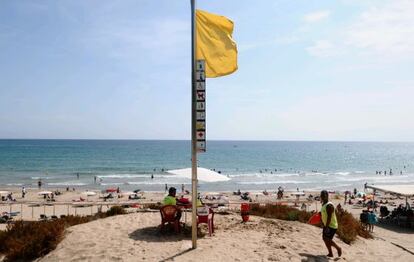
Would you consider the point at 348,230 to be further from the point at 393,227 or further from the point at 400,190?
the point at 400,190

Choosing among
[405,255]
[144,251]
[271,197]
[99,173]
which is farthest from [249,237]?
[99,173]

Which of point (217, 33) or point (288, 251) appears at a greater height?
point (217, 33)

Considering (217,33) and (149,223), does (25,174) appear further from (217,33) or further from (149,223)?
(217,33)

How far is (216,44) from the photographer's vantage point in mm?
8781

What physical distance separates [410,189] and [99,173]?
5351cm

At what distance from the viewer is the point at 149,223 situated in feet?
37.7

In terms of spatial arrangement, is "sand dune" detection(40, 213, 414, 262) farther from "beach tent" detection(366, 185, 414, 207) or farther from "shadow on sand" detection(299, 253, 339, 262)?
"beach tent" detection(366, 185, 414, 207)

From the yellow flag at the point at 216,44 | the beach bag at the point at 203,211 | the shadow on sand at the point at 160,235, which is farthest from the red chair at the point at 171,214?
the yellow flag at the point at 216,44

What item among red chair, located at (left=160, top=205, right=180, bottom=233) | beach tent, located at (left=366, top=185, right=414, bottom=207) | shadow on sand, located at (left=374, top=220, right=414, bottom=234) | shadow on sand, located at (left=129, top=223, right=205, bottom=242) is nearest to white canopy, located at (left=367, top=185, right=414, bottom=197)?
beach tent, located at (left=366, top=185, right=414, bottom=207)

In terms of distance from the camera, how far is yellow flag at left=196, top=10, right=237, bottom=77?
8.73m

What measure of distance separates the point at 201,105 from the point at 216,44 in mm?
1413

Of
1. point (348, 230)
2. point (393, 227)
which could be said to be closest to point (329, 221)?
point (348, 230)

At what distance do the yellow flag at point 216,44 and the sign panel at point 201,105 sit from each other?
0.26 m

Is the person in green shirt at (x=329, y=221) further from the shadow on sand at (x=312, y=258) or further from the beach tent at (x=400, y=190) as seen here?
the beach tent at (x=400, y=190)
